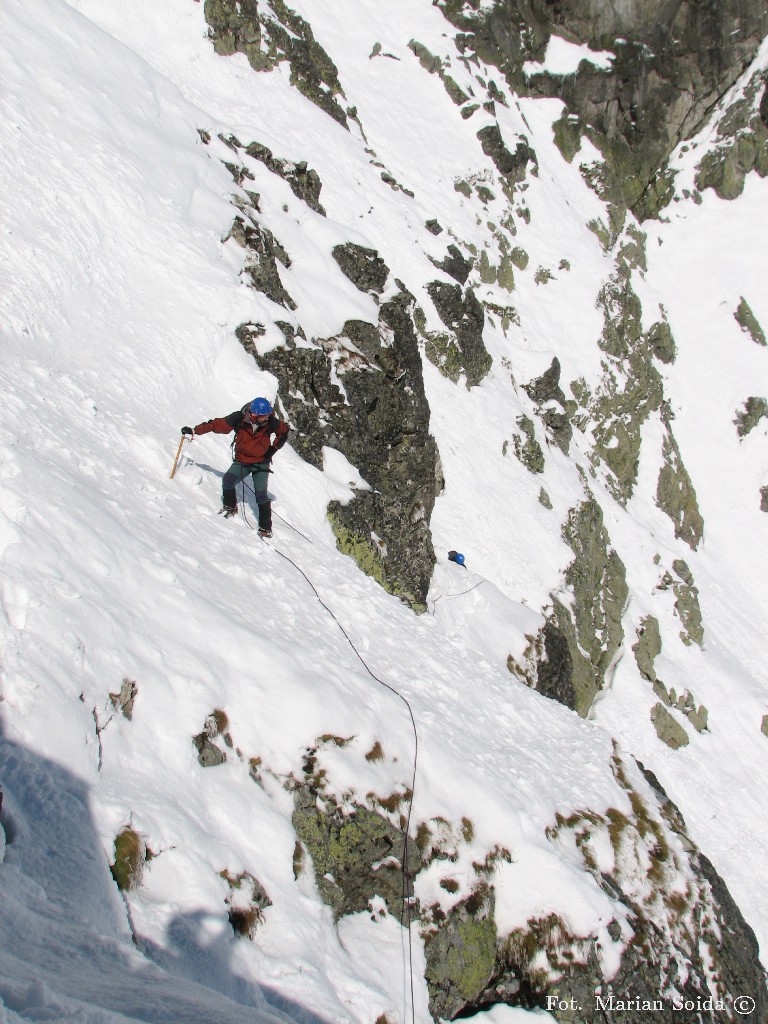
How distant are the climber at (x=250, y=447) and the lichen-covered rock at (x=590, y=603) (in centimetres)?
1588

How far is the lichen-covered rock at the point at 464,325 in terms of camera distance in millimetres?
25875

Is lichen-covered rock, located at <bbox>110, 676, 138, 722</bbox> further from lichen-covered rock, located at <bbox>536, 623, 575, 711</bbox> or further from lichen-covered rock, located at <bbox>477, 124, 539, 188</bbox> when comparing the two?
lichen-covered rock, located at <bbox>477, 124, 539, 188</bbox>

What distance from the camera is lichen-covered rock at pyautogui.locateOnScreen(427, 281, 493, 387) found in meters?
25.9

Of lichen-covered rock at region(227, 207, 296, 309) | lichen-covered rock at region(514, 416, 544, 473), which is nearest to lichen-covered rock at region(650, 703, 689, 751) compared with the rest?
lichen-covered rock at region(514, 416, 544, 473)

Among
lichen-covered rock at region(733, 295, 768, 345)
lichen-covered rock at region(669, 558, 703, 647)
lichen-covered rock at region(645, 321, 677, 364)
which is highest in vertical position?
lichen-covered rock at region(733, 295, 768, 345)

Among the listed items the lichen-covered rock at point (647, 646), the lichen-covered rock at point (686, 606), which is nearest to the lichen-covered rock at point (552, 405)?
the lichen-covered rock at point (647, 646)

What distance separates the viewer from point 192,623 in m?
6.27

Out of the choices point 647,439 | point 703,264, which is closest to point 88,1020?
point 647,439

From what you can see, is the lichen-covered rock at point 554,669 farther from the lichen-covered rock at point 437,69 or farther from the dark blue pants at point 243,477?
the lichen-covered rock at point 437,69

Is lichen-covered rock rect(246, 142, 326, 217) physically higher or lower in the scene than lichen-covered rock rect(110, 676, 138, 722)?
higher

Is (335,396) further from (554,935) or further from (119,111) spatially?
(554,935)

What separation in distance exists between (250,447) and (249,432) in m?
0.22

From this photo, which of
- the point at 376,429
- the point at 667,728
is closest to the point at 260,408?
the point at 376,429

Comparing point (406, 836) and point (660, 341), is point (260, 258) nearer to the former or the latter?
point (406, 836)
